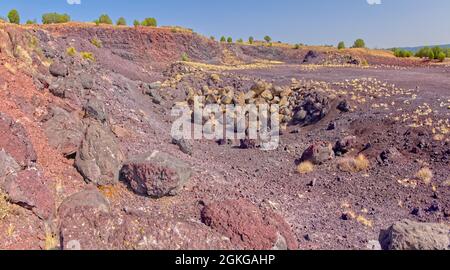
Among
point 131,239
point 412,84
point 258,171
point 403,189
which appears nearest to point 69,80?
point 258,171

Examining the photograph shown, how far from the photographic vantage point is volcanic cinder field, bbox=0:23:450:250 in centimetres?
632

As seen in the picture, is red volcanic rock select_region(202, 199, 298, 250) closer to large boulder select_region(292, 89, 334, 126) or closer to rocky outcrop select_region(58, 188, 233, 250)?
rocky outcrop select_region(58, 188, 233, 250)

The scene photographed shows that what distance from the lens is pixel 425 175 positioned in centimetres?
1135

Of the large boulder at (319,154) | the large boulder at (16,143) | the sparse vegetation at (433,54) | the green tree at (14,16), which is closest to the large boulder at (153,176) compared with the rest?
the large boulder at (16,143)

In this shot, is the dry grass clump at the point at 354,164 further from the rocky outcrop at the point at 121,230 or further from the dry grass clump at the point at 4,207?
the dry grass clump at the point at 4,207

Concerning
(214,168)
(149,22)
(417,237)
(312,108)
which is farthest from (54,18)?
(417,237)

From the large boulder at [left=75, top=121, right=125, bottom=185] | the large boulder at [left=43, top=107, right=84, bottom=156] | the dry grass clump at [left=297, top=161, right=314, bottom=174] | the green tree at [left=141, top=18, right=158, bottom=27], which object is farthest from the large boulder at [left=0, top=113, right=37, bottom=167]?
the green tree at [left=141, top=18, right=158, bottom=27]

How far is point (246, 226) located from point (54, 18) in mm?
54321

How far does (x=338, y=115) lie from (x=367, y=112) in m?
1.39

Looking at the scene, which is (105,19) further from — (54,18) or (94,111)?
(94,111)

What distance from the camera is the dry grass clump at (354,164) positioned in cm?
1259

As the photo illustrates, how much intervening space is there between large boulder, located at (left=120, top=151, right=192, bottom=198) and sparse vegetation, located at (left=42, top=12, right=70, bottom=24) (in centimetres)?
4999
